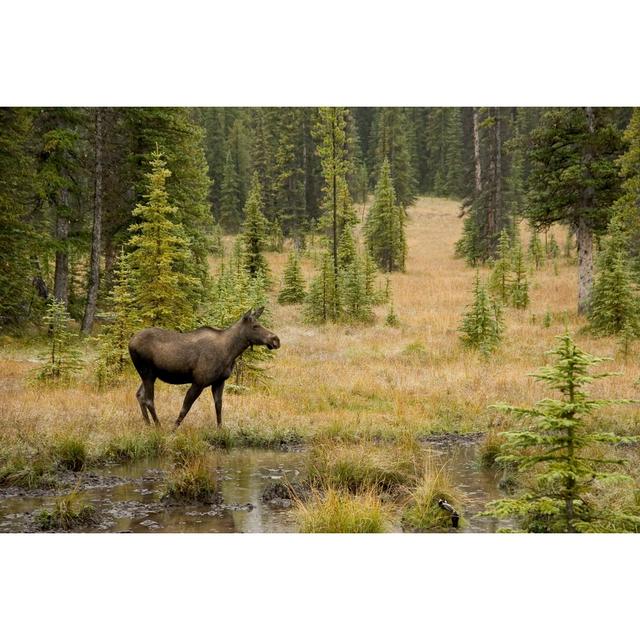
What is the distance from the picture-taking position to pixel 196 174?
68.6ft

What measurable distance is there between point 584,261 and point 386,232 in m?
14.4

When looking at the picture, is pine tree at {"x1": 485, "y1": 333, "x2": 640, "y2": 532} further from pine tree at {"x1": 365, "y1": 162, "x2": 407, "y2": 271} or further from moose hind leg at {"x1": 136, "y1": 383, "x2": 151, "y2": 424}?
pine tree at {"x1": 365, "y1": 162, "x2": 407, "y2": 271}

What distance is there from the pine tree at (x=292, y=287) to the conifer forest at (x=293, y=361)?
12 cm

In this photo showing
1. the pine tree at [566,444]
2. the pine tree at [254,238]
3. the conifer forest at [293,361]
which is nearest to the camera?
the pine tree at [566,444]

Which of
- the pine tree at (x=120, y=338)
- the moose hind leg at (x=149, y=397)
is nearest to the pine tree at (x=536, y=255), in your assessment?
the pine tree at (x=120, y=338)

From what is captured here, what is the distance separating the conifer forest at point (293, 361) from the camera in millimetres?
8203

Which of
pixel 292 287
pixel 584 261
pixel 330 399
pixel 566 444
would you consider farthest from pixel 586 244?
pixel 566 444

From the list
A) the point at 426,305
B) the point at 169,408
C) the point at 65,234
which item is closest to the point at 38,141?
the point at 65,234

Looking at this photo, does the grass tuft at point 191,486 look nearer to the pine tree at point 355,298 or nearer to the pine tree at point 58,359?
the pine tree at point 58,359

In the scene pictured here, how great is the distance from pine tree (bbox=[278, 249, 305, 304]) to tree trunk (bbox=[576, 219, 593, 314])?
8.87 metres

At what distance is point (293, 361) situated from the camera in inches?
631

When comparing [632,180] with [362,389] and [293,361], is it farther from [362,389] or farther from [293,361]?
[293,361]

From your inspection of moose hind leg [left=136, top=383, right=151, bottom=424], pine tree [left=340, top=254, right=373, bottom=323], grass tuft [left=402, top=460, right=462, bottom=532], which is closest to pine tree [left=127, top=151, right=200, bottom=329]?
moose hind leg [left=136, top=383, right=151, bottom=424]
